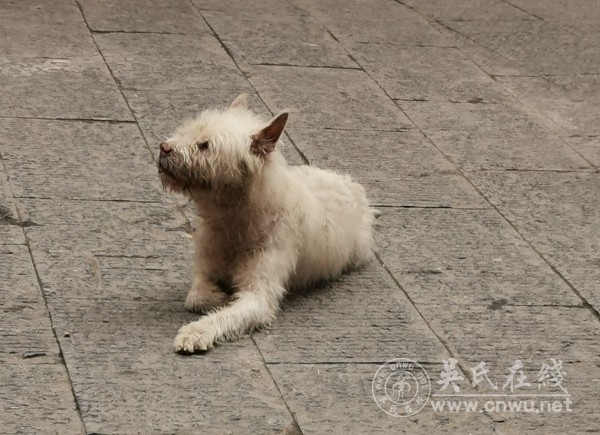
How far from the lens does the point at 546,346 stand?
19.4ft

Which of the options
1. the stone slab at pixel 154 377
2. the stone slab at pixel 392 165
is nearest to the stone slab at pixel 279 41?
the stone slab at pixel 392 165

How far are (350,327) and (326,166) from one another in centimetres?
220

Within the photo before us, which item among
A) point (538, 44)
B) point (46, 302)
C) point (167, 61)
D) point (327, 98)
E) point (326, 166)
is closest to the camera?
point (46, 302)

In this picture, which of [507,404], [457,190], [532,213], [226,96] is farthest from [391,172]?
[507,404]

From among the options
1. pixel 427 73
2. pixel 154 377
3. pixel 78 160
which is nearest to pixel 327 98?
pixel 427 73

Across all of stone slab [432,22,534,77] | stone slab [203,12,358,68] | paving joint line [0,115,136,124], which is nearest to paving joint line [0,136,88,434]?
paving joint line [0,115,136,124]

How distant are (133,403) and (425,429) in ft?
3.86

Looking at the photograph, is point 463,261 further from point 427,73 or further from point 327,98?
point 427,73

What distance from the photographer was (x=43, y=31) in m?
10.1

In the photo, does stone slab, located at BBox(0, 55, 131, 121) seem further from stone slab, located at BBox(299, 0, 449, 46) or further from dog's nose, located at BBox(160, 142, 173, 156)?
dog's nose, located at BBox(160, 142, 173, 156)

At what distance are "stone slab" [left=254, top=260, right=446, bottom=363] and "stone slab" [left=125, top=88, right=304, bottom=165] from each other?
1847mm

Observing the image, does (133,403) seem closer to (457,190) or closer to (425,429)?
(425,429)

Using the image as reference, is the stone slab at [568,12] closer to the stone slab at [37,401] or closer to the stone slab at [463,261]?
the stone slab at [463,261]

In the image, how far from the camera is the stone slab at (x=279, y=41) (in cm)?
1009
